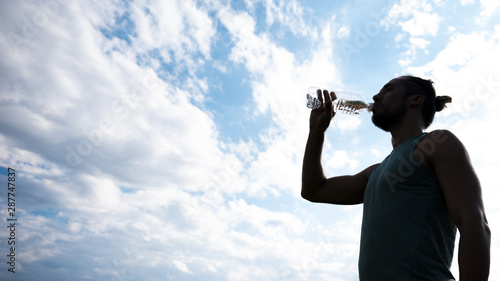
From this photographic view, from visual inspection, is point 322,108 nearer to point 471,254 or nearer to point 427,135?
point 427,135

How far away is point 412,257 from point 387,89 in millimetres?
1763

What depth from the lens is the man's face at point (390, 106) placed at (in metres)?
3.21

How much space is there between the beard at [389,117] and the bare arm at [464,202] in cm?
70

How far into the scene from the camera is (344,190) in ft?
11.5

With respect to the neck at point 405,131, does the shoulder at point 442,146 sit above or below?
below

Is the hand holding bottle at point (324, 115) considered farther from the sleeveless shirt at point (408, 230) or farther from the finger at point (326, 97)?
the sleeveless shirt at point (408, 230)

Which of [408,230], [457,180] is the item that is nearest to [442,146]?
[457,180]

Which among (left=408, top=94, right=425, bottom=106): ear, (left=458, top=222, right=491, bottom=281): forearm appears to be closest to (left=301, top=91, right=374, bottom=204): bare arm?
(left=408, top=94, right=425, bottom=106): ear

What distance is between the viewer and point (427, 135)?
8.59 ft

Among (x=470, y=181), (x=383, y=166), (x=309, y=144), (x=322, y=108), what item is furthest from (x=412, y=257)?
(x=322, y=108)

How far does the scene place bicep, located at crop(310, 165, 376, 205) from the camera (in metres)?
3.47

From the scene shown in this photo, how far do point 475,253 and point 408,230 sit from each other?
40 centimetres

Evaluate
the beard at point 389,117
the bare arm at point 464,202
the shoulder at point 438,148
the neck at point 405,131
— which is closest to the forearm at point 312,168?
the beard at point 389,117

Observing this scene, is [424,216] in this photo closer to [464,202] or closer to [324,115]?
[464,202]
